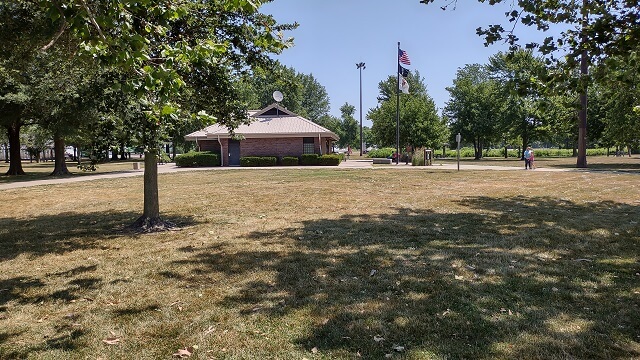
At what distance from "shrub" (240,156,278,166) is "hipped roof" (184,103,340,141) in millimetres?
1910

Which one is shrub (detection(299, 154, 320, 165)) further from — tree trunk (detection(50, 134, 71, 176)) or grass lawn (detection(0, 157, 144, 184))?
tree trunk (detection(50, 134, 71, 176))

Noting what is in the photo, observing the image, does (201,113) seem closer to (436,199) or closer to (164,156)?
(164,156)

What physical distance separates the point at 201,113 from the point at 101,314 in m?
2.22

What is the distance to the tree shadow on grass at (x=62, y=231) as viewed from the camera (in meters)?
7.04

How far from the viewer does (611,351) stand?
3.13 metres

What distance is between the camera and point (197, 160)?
114 ft

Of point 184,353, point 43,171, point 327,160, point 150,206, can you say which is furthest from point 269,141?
point 184,353

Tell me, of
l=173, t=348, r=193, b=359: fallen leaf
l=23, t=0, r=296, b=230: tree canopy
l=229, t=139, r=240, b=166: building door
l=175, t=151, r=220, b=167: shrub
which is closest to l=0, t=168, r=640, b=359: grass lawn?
l=173, t=348, r=193, b=359: fallen leaf

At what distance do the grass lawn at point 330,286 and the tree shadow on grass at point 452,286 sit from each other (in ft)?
0.07

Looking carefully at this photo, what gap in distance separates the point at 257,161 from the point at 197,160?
17.2 feet

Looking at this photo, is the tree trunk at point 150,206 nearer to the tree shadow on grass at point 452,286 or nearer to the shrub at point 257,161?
the tree shadow on grass at point 452,286

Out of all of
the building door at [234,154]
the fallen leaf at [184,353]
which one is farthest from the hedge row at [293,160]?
the fallen leaf at [184,353]

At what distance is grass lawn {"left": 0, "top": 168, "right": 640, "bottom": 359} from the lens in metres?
3.35

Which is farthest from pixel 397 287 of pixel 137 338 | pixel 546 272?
pixel 137 338
